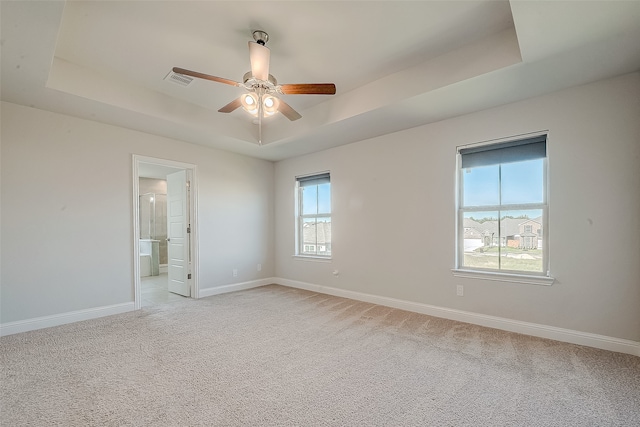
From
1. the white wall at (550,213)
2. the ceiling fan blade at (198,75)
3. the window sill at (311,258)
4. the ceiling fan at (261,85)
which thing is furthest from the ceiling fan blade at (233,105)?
the window sill at (311,258)

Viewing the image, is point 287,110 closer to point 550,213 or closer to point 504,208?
point 504,208

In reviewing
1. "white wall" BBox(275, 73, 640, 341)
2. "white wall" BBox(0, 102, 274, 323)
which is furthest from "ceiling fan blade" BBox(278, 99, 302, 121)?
"white wall" BBox(0, 102, 274, 323)

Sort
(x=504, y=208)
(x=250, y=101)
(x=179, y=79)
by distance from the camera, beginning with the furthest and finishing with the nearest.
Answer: (x=504, y=208), (x=179, y=79), (x=250, y=101)

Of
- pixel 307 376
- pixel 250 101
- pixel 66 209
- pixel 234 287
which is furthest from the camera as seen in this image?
pixel 234 287

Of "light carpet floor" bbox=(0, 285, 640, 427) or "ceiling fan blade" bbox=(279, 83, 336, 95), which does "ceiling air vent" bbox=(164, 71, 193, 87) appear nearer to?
"ceiling fan blade" bbox=(279, 83, 336, 95)

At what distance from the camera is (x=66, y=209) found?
3500mm

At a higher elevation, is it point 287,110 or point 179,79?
point 179,79

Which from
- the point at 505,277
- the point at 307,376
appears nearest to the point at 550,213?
the point at 505,277

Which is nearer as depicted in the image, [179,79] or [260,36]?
[260,36]

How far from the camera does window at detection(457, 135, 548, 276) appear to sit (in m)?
3.12

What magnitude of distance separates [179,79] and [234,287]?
11.1 ft

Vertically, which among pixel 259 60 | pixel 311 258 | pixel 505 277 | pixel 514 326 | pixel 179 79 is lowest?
pixel 514 326

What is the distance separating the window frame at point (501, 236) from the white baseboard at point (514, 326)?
0.45 metres

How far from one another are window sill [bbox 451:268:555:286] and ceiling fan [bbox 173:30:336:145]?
2583mm
